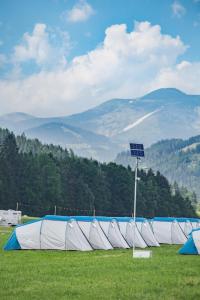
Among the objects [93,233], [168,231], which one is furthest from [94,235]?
[168,231]

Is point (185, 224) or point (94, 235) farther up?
point (185, 224)

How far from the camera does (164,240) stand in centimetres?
4406

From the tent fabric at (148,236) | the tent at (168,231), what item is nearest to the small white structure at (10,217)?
the tent at (168,231)

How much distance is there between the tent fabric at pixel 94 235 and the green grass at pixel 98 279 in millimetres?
9555

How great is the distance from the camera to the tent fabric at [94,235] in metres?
32.1

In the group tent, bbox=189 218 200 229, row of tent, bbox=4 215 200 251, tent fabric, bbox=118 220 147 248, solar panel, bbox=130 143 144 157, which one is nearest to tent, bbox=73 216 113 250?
row of tent, bbox=4 215 200 251

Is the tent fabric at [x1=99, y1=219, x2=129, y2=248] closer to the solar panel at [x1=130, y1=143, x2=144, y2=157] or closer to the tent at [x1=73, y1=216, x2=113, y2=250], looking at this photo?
the tent at [x1=73, y1=216, x2=113, y2=250]

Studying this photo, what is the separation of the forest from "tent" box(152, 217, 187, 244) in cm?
4997

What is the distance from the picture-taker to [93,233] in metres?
32.2

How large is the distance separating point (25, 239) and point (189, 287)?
16.9 metres

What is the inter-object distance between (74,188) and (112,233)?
234ft

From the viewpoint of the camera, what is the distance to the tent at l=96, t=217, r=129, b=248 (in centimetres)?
3444

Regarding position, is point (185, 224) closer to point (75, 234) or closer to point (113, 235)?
point (113, 235)

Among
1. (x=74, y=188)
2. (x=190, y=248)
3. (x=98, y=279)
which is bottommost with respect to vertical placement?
A: (x=98, y=279)
